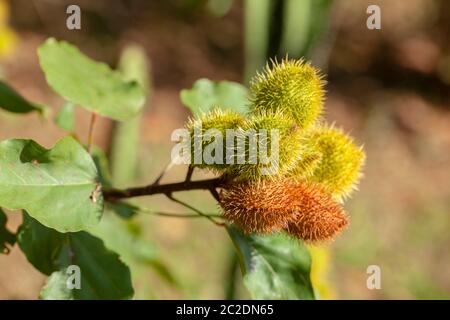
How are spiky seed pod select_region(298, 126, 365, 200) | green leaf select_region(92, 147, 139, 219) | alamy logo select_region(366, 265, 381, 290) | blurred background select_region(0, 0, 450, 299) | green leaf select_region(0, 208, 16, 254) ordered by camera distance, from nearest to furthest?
spiky seed pod select_region(298, 126, 365, 200) < green leaf select_region(0, 208, 16, 254) < green leaf select_region(92, 147, 139, 219) < alamy logo select_region(366, 265, 381, 290) < blurred background select_region(0, 0, 450, 299)

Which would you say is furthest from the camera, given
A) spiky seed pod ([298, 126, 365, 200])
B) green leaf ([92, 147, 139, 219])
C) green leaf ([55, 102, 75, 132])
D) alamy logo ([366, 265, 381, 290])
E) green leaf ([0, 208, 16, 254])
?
alamy logo ([366, 265, 381, 290])

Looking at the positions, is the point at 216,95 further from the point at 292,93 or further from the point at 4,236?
the point at 4,236

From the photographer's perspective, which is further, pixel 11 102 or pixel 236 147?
pixel 11 102

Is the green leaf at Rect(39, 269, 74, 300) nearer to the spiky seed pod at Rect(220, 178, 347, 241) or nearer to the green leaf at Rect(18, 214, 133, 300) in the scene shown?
the green leaf at Rect(18, 214, 133, 300)

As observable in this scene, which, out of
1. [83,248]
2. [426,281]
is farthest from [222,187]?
[426,281]

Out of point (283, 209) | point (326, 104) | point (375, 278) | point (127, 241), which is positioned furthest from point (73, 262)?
point (326, 104)

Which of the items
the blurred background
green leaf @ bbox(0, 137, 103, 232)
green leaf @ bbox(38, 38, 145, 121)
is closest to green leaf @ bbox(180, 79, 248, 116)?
green leaf @ bbox(38, 38, 145, 121)
